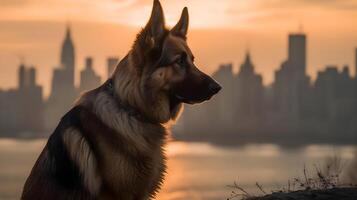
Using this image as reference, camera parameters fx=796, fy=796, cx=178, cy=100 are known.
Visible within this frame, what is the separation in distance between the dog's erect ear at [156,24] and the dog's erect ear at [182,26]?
0.41 meters

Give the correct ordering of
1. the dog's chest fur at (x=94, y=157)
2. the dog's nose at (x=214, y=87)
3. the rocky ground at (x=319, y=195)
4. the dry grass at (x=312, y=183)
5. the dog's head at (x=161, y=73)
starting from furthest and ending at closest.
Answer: the dry grass at (x=312, y=183)
the rocky ground at (x=319, y=195)
the dog's nose at (x=214, y=87)
the dog's head at (x=161, y=73)
the dog's chest fur at (x=94, y=157)

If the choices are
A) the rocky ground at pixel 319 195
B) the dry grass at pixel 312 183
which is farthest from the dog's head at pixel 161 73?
the dry grass at pixel 312 183

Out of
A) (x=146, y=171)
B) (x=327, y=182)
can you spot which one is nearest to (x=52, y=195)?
(x=146, y=171)

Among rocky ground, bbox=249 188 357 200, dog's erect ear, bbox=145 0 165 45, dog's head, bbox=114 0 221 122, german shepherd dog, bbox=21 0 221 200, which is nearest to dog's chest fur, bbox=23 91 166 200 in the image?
german shepherd dog, bbox=21 0 221 200

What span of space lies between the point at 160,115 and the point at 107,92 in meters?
0.65

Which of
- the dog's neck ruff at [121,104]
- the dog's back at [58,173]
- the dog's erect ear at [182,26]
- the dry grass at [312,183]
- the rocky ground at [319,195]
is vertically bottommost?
the dry grass at [312,183]

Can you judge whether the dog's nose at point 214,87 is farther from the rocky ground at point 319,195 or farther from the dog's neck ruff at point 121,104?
the rocky ground at point 319,195

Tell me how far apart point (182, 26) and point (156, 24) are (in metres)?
0.70

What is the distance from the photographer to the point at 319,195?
10016 mm

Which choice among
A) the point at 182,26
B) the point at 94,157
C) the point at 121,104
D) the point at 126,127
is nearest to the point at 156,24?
the point at 182,26

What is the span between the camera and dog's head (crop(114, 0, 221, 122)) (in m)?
8.58

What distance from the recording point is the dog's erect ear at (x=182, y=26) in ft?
29.8

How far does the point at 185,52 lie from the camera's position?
8.89 metres

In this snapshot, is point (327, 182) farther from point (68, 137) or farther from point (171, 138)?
point (68, 137)
